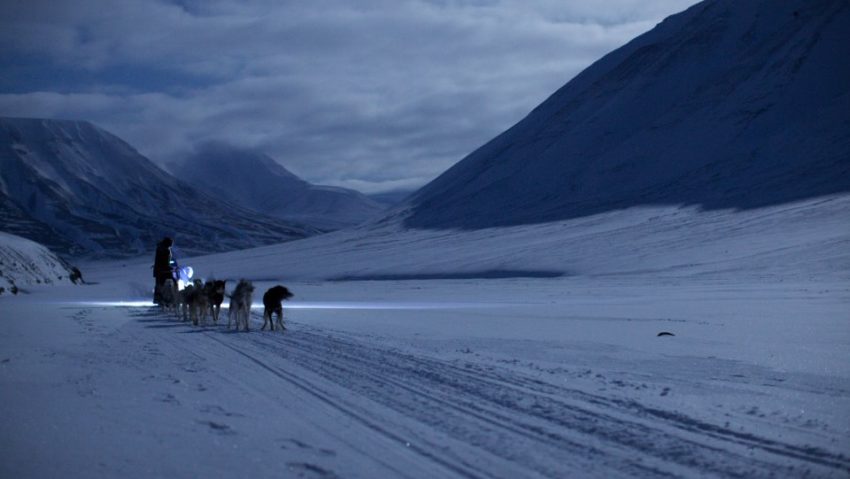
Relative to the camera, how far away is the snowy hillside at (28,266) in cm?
3703

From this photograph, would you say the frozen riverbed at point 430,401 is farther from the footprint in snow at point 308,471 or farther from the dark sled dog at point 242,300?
the dark sled dog at point 242,300

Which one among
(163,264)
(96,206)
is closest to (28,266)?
(163,264)

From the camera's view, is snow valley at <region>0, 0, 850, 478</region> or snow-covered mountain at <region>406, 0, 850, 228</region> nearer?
snow valley at <region>0, 0, 850, 478</region>

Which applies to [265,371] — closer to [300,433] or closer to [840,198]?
[300,433]

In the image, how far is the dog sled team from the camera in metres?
15.5

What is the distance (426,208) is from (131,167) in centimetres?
12571

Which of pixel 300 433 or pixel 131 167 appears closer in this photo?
pixel 300 433

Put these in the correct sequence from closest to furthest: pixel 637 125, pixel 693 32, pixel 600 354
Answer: pixel 600 354 → pixel 637 125 → pixel 693 32

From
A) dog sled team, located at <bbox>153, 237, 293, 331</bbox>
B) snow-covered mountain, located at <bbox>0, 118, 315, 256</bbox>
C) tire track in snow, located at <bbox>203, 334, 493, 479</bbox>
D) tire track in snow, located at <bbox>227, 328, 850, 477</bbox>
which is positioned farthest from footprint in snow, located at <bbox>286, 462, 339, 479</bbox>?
snow-covered mountain, located at <bbox>0, 118, 315, 256</bbox>

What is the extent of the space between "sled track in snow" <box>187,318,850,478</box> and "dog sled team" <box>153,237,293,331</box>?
5477 mm

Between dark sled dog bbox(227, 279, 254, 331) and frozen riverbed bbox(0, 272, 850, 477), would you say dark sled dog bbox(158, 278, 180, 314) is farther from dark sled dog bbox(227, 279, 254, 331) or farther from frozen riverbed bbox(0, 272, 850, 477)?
frozen riverbed bbox(0, 272, 850, 477)

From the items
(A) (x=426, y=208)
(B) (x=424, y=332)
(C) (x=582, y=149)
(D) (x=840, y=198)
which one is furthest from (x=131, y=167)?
(B) (x=424, y=332)

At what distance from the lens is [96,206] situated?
537ft

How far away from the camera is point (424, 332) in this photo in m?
14.8
